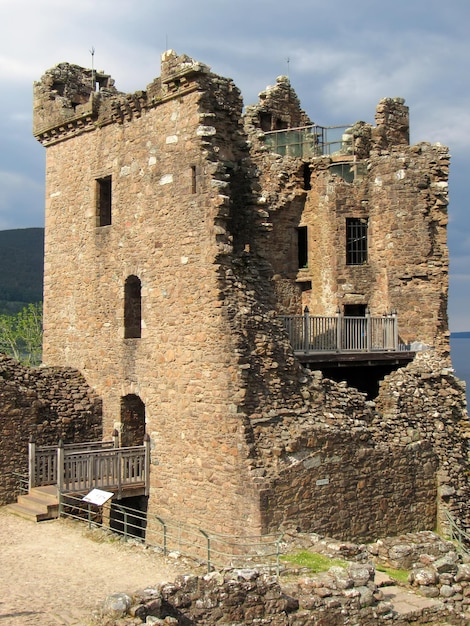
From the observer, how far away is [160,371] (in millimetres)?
19531

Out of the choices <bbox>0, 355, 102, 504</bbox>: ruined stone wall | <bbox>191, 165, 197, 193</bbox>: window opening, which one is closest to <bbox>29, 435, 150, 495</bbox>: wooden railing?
<bbox>0, 355, 102, 504</bbox>: ruined stone wall

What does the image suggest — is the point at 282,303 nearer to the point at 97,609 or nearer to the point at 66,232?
the point at 66,232

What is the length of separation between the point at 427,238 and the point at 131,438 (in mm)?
10100

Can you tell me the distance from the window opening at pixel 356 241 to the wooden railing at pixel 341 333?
241 centimetres

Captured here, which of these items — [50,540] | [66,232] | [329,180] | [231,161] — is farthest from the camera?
[329,180]

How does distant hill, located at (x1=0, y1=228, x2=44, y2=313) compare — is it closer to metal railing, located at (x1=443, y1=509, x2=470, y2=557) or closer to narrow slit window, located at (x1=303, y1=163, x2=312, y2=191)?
→ narrow slit window, located at (x1=303, y1=163, x2=312, y2=191)

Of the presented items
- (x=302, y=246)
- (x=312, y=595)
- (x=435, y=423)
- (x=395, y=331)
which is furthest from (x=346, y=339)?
(x=312, y=595)

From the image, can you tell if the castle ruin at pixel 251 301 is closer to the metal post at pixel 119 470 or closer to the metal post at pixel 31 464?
the metal post at pixel 119 470

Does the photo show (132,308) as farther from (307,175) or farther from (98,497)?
(307,175)

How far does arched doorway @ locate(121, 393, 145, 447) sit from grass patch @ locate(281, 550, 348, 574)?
6863mm

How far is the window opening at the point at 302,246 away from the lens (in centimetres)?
2620

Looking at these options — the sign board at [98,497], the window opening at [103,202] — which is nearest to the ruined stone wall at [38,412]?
the sign board at [98,497]

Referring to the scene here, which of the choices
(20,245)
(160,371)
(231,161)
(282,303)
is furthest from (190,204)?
(20,245)

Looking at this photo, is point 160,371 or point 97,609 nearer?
point 97,609
